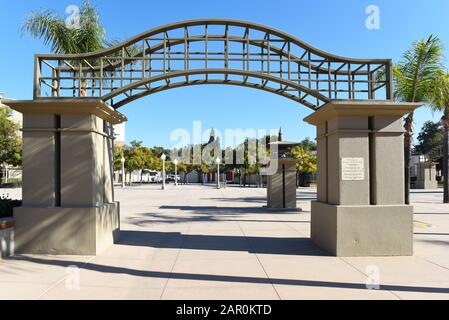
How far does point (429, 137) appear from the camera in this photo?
81938mm

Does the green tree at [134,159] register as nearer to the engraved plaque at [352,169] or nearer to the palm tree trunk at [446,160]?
the palm tree trunk at [446,160]

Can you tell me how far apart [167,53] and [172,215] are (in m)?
8.08

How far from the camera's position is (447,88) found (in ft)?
43.0

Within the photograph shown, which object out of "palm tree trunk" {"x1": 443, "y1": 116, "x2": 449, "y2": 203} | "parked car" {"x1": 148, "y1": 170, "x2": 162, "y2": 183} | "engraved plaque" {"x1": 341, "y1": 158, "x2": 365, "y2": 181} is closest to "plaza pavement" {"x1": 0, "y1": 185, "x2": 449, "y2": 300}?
"engraved plaque" {"x1": 341, "y1": 158, "x2": 365, "y2": 181}

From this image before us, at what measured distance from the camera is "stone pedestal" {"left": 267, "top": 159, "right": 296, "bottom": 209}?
1877 cm

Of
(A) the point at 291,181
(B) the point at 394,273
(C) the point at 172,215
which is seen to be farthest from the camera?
(A) the point at 291,181

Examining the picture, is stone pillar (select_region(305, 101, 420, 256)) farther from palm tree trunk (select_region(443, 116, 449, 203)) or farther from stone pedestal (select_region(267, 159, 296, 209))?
palm tree trunk (select_region(443, 116, 449, 203))

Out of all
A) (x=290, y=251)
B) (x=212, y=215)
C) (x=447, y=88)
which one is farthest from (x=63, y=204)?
(x=447, y=88)

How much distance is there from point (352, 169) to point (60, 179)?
621cm

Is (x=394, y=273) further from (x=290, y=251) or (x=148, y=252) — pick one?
(x=148, y=252)

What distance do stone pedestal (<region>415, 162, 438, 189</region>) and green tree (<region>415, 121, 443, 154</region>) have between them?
3848 cm

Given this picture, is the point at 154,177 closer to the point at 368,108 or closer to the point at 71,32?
the point at 71,32

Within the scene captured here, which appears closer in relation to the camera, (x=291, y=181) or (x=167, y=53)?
(x=167, y=53)

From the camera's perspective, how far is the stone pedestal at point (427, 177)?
1706 inches
